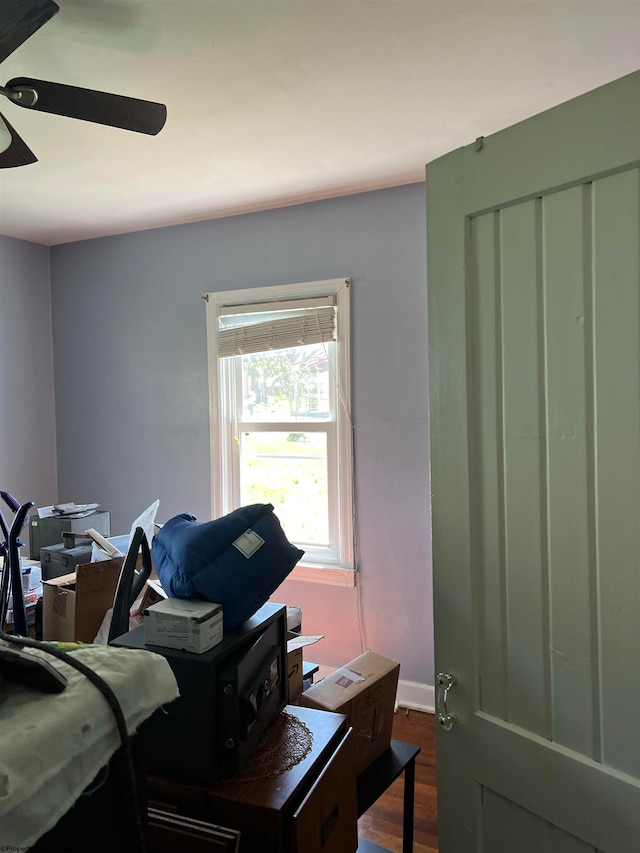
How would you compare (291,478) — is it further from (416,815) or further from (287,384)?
(416,815)

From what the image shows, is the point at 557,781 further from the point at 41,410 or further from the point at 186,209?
the point at 41,410

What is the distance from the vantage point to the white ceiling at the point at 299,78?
62.7 inches

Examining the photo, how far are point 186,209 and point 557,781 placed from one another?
3.09 metres

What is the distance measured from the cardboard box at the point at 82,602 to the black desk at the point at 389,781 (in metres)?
0.93

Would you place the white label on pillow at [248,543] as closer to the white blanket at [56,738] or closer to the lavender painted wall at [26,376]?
the white blanket at [56,738]


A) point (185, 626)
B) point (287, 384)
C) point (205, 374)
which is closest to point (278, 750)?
point (185, 626)

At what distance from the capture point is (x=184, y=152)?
8.09 feet

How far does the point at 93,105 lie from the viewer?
1.54 metres

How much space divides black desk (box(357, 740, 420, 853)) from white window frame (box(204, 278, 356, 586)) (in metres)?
1.35

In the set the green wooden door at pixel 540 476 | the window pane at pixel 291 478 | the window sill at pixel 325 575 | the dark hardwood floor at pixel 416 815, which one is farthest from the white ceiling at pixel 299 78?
the dark hardwood floor at pixel 416 815

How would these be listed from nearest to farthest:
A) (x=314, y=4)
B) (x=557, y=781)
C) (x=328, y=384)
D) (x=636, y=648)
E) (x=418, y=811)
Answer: (x=636, y=648), (x=557, y=781), (x=314, y=4), (x=418, y=811), (x=328, y=384)

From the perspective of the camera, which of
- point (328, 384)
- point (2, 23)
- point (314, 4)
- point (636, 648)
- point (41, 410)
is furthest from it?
point (41, 410)

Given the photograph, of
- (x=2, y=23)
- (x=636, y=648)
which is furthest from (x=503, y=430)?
(x=2, y=23)

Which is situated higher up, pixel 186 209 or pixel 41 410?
pixel 186 209
